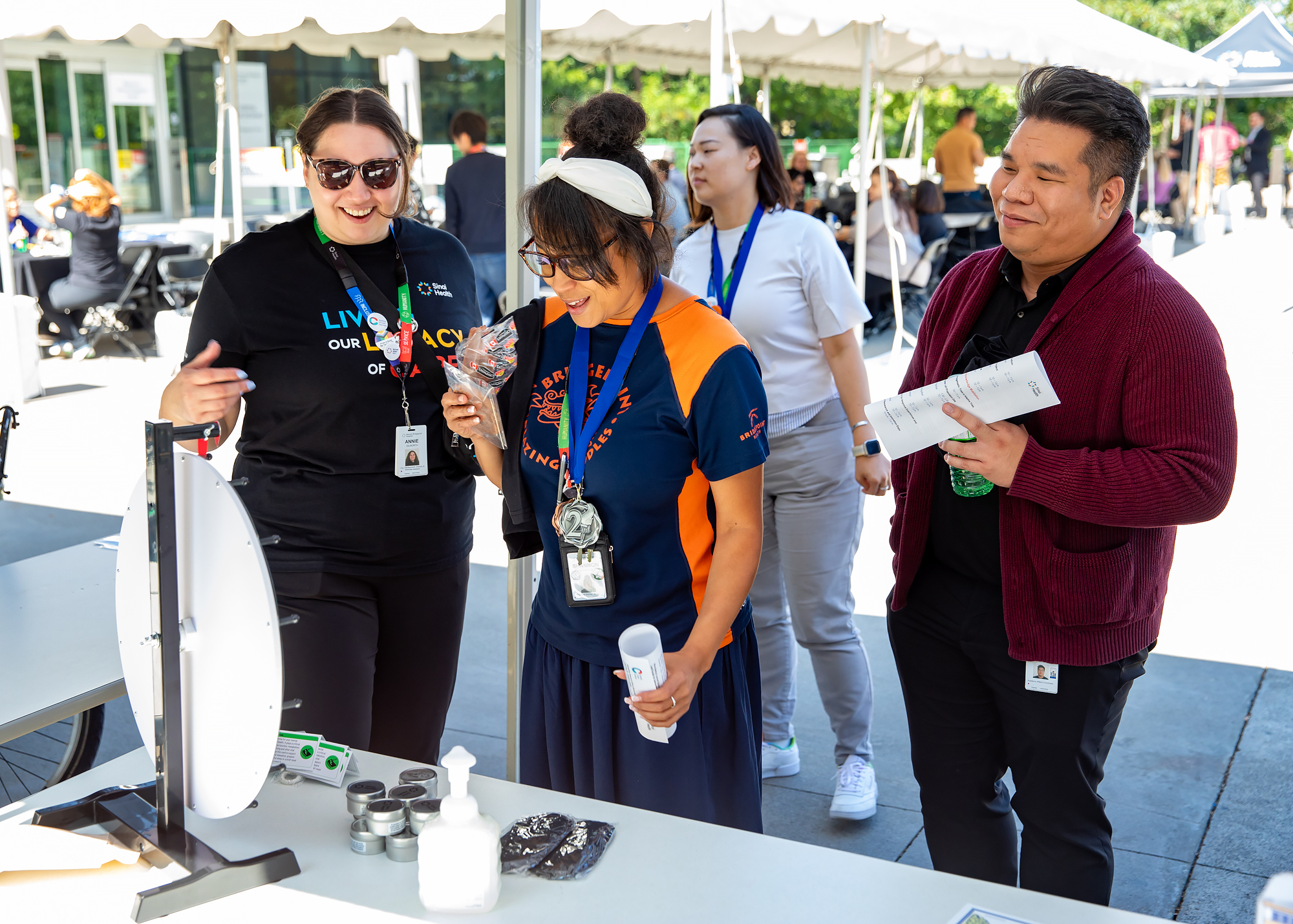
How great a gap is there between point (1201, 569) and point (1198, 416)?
150 inches

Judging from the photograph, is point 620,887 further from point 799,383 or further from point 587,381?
point 799,383

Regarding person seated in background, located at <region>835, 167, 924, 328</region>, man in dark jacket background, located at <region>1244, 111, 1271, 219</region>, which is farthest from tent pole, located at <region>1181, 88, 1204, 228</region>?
person seated in background, located at <region>835, 167, 924, 328</region>

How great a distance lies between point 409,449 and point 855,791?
1.67m

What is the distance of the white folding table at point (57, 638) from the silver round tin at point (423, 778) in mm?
777

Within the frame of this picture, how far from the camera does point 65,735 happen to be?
11.4ft

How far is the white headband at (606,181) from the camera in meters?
1.73

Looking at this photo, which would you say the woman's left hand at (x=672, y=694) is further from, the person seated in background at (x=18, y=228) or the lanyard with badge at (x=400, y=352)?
the person seated in background at (x=18, y=228)

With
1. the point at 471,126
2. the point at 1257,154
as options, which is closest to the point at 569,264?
the point at 471,126

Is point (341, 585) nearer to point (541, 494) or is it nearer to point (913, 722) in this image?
point (541, 494)

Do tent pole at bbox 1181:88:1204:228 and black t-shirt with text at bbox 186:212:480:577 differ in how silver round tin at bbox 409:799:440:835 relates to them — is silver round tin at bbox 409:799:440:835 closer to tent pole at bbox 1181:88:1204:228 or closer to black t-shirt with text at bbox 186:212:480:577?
black t-shirt with text at bbox 186:212:480:577

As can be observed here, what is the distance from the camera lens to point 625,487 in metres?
1.78

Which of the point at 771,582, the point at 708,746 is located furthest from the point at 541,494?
the point at 771,582

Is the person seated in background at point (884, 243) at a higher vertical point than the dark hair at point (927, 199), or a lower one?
lower

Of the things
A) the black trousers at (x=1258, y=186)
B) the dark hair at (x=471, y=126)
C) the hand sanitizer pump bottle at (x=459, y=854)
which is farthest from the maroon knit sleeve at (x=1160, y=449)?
the black trousers at (x=1258, y=186)
